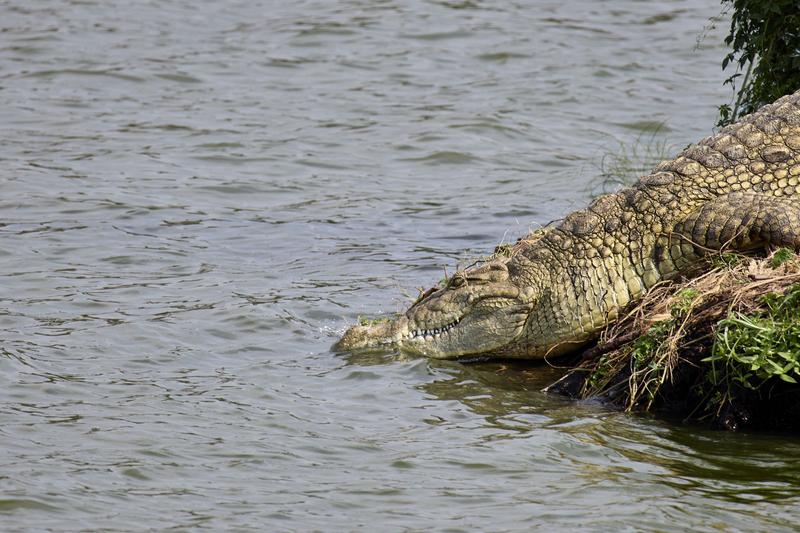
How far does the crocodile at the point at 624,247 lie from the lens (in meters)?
6.85

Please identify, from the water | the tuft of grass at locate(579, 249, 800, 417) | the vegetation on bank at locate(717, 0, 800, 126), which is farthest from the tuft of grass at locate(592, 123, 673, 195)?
the tuft of grass at locate(579, 249, 800, 417)

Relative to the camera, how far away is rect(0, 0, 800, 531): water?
224 inches

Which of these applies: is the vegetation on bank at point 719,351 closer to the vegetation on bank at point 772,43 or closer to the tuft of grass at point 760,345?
the tuft of grass at point 760,345

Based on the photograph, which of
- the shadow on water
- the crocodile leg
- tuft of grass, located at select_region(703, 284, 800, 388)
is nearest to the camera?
the shadow on water

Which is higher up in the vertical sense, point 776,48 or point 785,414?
point 776,48

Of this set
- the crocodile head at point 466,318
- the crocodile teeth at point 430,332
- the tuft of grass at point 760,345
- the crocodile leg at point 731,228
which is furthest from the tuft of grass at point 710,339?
the crocodile teeth at point 430,332

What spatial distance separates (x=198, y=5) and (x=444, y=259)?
10.5m

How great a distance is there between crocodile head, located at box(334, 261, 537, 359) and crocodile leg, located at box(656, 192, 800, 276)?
0.78m

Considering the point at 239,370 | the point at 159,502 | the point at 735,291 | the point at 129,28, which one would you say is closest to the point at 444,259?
the point at 239,370

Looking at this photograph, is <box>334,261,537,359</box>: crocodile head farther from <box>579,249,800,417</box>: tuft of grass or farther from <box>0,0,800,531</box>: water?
<box>579,249,800,417</box>: tuft of grass

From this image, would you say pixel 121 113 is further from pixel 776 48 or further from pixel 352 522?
pixel 352 522

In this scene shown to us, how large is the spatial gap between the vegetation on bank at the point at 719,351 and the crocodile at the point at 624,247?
0.75 feet

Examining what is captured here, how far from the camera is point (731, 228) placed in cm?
671

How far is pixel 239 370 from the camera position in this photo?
762cm
